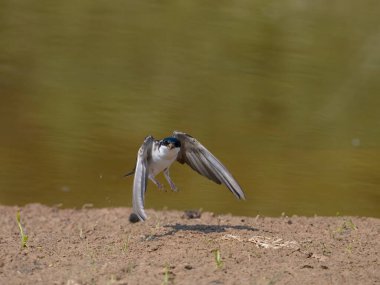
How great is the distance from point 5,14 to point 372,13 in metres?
2.65

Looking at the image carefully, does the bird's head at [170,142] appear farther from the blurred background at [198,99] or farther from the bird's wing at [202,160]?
the blurred background at [198,99]

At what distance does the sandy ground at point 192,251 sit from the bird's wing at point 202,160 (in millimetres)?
272

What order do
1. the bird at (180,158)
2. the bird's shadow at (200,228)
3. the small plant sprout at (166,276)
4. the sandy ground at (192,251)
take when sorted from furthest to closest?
the bird at (180,158) → the bird's shadow at (200,228) → the sandy ground at (192,251) → the small plant sprout at (166,276)

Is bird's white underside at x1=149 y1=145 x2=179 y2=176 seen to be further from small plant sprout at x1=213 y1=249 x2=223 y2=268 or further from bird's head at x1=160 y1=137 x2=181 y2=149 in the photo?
small plant sprout at x1=213 y1=249 x2=223 y2=268

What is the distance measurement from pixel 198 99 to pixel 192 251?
2093 mm

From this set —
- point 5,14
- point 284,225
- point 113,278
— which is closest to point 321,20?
point 284,225

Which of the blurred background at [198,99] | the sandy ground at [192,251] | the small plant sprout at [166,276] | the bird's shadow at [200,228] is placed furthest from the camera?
the blurred background at [198,99]

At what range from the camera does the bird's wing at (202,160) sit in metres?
4.79

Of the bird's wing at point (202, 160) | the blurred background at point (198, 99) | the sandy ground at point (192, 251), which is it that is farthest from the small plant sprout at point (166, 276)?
the blurred background at point (198, 99)

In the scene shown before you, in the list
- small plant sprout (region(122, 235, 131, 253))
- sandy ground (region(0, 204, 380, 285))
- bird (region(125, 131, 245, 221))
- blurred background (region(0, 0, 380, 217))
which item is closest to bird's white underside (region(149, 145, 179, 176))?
bird (region(125, 131, 245, 221))

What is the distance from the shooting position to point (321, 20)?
6.32 meters

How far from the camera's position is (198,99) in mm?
6047

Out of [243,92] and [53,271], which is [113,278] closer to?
[53,271]

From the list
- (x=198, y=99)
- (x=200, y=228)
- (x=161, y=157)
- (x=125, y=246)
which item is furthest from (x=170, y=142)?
(x=198, y=99)
